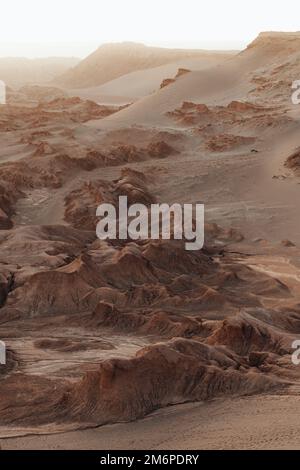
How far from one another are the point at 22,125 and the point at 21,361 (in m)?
17.3

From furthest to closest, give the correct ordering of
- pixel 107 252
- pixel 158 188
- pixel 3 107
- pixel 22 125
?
1. pixel 3 107
2. pixel 22 125
3. pixel 158 188
4. pixel 107 252

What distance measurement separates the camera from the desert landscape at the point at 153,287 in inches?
193

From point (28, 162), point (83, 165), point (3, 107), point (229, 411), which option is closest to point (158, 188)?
point (83, 165)

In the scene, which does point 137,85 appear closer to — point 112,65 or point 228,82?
point 112,65

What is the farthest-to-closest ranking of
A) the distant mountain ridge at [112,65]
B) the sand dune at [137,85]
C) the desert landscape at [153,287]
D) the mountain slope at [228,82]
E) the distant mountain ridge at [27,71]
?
the distant mountain ridge at [27,71]
the distant mountain ridge at [112,65]
the sand dune at [137,85]
the mountain slope at [228,82]
the desert landscape at [153,287]

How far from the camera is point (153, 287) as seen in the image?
8.37 meters

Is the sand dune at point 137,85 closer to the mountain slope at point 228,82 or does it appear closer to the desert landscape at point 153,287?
the mountain slope at point 228,82

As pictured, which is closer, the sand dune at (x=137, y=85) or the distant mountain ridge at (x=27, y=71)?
the sand dune at (x=137, y=85)

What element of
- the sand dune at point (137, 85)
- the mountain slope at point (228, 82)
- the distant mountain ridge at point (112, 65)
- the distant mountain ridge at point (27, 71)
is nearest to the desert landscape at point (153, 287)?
the mountain slope at point (228, 82)

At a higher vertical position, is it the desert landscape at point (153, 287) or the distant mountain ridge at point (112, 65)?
the distant mountain ridge at point (112, 65)

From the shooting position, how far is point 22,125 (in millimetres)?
22312

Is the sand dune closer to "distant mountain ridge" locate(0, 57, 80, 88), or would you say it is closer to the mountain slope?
the mountain slope

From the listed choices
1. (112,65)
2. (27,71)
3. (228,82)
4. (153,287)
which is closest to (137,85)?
(112,65)
